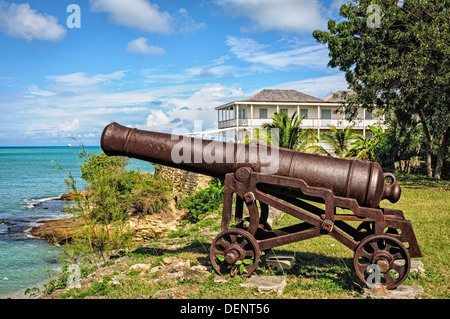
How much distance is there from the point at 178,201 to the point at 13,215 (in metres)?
12.5

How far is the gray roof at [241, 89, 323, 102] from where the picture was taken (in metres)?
34.6

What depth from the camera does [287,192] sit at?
506 centimetres

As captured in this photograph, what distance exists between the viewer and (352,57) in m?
19.8

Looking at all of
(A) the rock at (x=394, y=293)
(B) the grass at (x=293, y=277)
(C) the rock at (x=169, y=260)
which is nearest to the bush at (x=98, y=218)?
(B) the grass at (x=293, y=277)

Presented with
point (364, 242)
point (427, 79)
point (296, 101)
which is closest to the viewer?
point (364, 242)

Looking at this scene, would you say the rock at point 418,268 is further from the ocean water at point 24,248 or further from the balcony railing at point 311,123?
the balcony railing at point 311,123

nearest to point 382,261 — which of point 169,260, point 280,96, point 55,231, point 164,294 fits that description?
point 164,294

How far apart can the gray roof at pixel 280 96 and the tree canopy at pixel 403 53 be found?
13.8 m

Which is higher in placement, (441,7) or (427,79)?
(441,7)

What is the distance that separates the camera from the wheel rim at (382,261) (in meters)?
4.68

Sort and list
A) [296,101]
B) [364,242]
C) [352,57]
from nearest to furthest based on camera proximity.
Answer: [364,242], [352,57], [296,101]

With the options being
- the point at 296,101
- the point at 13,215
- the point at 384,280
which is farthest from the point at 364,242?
the point at 296,101

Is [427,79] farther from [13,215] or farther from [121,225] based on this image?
[13,215]

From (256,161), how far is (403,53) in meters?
13.9
